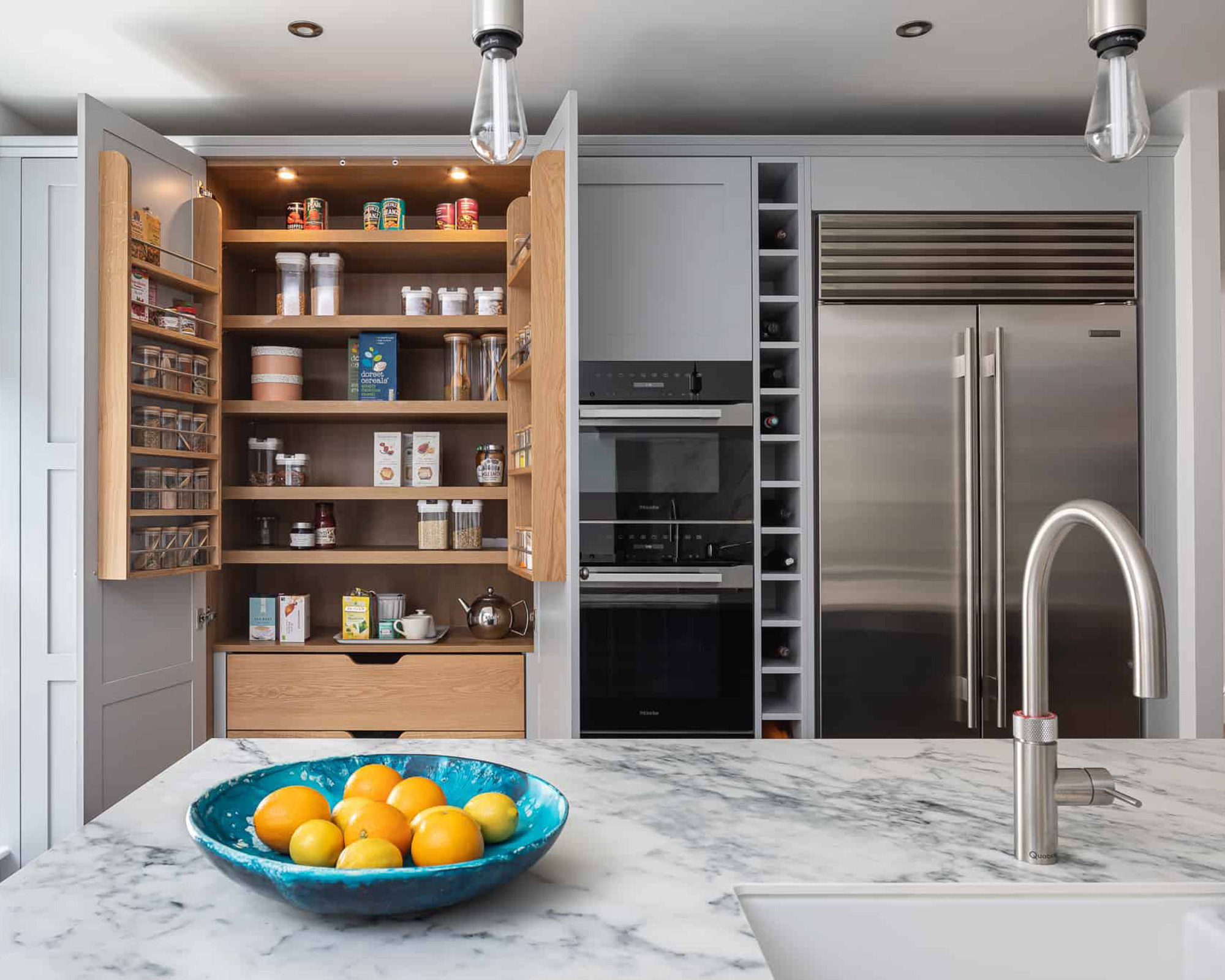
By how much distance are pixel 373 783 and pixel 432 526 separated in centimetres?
→ 216

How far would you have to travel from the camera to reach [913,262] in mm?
2902

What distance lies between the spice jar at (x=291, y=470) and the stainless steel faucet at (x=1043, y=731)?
8.74 feet

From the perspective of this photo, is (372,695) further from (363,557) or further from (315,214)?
(315,214)

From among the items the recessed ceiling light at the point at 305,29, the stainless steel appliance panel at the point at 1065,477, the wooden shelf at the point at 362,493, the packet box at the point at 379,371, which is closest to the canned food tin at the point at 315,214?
the packet box at the point at 379,371

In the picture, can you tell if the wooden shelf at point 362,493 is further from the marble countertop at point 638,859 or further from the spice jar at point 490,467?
the marble countertop at point 638,859

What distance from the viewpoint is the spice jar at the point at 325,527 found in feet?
10.6

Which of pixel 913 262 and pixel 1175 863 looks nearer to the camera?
pixel 1175 863

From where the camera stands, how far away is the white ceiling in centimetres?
240

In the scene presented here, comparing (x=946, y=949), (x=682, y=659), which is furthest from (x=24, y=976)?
(x=682, y=659)

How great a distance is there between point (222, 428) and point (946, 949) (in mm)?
2819

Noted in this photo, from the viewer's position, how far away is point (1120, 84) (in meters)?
0.84

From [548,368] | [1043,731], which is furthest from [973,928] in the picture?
[548,368]

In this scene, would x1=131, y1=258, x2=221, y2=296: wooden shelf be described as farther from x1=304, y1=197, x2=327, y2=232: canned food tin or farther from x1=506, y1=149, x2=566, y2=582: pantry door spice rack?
x1=506, y1=149, x2=566, y2=582: pantry door spice rack

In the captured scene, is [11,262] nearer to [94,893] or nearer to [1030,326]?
[94,893]
